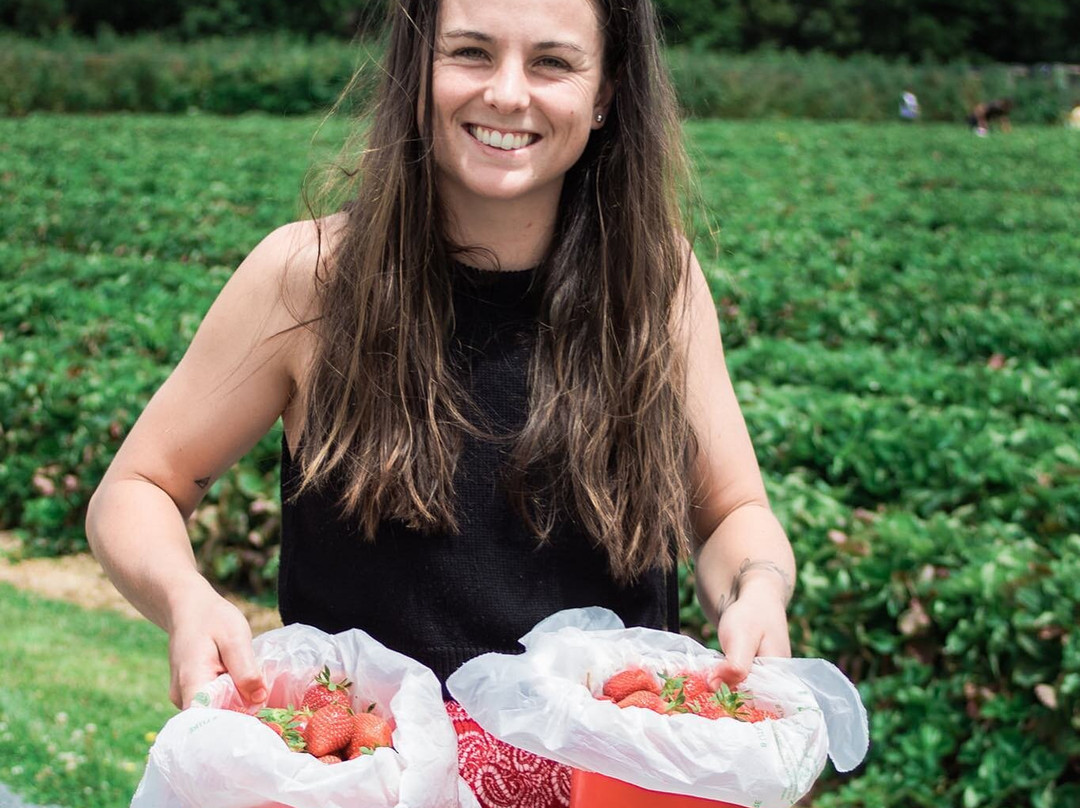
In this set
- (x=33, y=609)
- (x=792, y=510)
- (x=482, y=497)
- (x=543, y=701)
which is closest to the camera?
(x=543, y=701)

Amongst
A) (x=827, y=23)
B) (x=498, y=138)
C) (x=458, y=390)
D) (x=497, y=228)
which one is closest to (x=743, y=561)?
(x=458, y=390)

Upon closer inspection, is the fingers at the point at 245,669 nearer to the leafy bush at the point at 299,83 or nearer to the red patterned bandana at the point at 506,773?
the red patterned bandana at the point at 506,773

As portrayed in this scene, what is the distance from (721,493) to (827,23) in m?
54.6

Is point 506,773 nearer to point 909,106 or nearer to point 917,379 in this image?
point 917,379

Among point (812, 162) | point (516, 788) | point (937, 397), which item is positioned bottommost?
point (812, 162)

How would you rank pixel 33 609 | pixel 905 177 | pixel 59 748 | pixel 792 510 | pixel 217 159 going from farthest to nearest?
1. pixel 905 177
2. pixel 217 159
3. pixel 33 609
4. pixel 792 510
5. pixel 59 748

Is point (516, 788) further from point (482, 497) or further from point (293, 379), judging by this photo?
point (293, 379)

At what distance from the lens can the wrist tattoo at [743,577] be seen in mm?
1899

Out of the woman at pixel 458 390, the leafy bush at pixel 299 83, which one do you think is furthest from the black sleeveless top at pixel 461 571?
the leafy bush at pixel 299 83

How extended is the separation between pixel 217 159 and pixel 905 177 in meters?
8.95

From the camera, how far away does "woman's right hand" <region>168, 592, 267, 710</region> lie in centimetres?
153

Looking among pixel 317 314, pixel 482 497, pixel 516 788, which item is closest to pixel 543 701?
pixel 516 788

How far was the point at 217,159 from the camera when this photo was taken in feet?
54.0

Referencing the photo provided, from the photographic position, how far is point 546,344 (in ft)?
6.23
